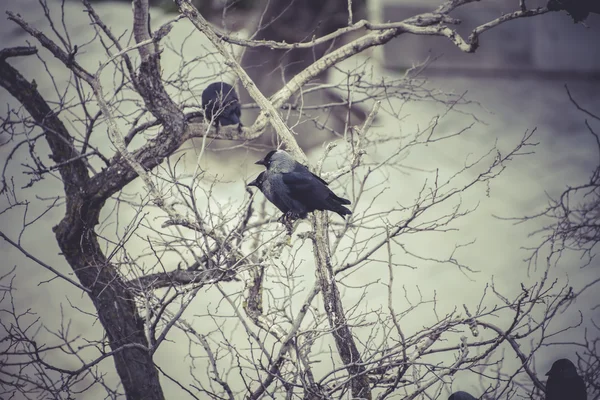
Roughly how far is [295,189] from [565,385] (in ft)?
8.53

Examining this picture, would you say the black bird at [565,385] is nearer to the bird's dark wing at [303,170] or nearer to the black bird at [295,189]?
the black bird at [295,189]

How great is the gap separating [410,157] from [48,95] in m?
7.83

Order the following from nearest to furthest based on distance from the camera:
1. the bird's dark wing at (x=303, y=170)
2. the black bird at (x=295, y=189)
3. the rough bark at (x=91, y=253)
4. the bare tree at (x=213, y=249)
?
the bare tree at (x=213, y=249) < the black bird at (x=295, y=189) < the bird's dark wing at (x=303, y=170) < the rough bark at (x=91, y=253)

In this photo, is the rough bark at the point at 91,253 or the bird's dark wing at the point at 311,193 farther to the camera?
the rough bark at the point at 91,253

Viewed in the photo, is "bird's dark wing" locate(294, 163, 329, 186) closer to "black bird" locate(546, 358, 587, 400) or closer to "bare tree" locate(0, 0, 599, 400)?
"bare tree" locate(0, 0, 599, 400)

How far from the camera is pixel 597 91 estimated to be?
13.4m

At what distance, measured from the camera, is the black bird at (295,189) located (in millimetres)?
4324

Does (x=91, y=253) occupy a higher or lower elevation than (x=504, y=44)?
lower

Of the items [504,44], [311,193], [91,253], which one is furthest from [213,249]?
[504,44]

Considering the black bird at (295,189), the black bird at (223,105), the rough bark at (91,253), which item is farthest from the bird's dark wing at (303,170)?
the rough bark at (91,253)

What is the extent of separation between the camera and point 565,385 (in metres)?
4.41

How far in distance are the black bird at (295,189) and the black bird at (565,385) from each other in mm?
2124

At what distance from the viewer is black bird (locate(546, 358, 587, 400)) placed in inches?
173

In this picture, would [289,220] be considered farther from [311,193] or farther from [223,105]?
[223,105]
